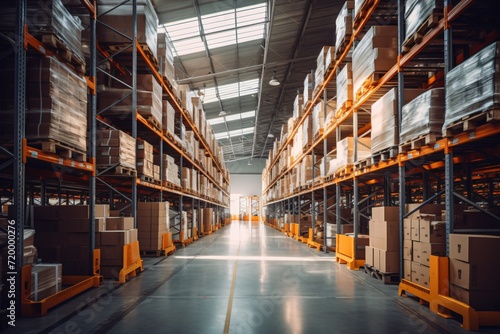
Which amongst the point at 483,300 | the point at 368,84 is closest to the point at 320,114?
the point at 368,84

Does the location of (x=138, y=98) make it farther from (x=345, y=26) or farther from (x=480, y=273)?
Answer: (x=480, y=273)

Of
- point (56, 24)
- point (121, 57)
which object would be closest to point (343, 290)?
point (56, 24)

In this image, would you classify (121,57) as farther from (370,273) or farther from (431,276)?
(431,276)

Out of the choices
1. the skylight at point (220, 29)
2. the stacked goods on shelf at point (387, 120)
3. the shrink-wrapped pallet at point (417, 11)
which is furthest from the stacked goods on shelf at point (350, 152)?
the skylight at point (220, 29)

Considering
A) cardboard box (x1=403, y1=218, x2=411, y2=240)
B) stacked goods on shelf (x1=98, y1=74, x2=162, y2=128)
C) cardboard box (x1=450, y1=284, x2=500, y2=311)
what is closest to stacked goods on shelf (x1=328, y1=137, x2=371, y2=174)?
cardboard box (x1=403, y1=218, x2=411, y2=240)

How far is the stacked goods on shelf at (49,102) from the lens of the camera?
448 cm

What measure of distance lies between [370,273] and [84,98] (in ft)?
17.6

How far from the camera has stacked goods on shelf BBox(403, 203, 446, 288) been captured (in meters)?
4.71

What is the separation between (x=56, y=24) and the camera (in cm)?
473

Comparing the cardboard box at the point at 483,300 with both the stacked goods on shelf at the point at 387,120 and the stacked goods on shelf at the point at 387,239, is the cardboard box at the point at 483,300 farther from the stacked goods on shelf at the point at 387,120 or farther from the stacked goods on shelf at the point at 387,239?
the stacked goods on shelf at the point at 387,120

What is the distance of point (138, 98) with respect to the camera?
7871mm

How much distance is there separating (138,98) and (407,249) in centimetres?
564

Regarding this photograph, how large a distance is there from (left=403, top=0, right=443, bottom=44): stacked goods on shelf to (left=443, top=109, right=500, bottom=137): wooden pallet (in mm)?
1363

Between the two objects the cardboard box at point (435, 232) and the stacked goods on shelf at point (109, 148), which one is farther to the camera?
the stacked goods on shelf at point (109, 148)
